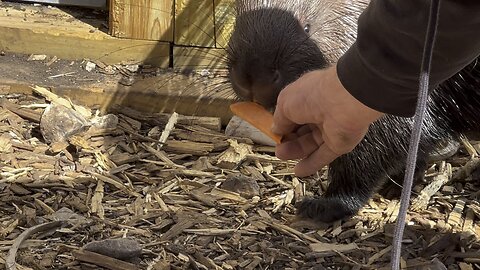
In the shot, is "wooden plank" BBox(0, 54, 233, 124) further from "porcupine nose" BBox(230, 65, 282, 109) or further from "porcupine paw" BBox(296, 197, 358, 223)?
"porcupine nose" BBox(230, 65, 282, 109)

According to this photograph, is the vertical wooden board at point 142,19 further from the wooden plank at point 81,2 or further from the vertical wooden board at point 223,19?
the wooden plank at point 81,2

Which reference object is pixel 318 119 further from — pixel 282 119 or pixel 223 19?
pixel 223 19

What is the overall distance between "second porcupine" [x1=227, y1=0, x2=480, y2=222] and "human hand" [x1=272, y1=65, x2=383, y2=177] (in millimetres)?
459

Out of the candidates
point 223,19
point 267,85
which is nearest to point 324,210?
point 267,85

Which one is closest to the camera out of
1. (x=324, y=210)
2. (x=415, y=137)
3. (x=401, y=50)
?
(x=415, y=137)

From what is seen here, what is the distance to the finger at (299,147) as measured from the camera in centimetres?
195

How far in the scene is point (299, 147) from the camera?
1.97 metres

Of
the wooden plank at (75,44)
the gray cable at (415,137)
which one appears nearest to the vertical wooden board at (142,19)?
the wooden plank at (75,44)

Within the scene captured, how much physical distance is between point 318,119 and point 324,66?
3.17 ft

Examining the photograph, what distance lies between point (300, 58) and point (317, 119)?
861 mm

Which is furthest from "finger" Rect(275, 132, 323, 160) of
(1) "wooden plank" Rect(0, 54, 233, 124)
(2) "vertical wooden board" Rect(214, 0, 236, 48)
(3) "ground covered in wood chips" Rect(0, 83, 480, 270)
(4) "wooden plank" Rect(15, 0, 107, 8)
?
(4) "wooden plank" Rect(15, 0, 107, 8)

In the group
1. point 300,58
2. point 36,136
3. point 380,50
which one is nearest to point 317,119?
point 380,50

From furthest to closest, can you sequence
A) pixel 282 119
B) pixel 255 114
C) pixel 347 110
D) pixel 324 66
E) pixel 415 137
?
pixel 324 66 < pixel 255 114 < pixel 282 119 < pixel 347 110 < pixel 415 137

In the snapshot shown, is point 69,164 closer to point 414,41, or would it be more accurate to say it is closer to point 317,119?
point 317,119
